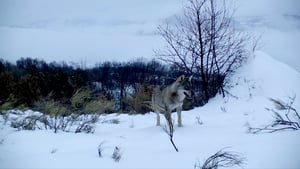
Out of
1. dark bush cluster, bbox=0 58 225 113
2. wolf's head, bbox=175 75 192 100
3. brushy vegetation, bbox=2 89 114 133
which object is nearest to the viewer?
brushy vegetation, bbox=2 89 114 133

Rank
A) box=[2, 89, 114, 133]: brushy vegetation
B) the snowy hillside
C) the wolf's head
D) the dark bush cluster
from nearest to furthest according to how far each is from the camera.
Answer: the snowy hillside → box=[2, 89, 114, 133]: brushy vegetation → the wolf's head → the dark bush cluster

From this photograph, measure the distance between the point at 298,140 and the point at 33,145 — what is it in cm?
426

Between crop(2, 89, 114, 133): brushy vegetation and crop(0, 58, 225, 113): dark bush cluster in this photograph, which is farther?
crop(0, 58, 225, 113): dark bush cluster

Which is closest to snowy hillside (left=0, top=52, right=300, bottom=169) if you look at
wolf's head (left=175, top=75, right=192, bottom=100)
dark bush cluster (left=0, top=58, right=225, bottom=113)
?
wolf's head (left=175, top=75, right=192, bottom=100)

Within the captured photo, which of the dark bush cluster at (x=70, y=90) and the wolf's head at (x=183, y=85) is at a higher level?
the wolf's head at (x=183, y=85)

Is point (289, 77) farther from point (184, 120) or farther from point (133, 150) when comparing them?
point (133, 150)

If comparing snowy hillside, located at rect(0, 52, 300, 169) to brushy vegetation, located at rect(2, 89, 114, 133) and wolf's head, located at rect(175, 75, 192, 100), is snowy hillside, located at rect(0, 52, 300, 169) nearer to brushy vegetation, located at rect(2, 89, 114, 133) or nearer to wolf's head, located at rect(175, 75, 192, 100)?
brushy vegetation, located at rect(2, 89, 114, 133)

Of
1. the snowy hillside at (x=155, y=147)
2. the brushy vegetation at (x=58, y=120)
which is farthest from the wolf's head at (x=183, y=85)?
the brushy vegetation at (x=58, y=120)

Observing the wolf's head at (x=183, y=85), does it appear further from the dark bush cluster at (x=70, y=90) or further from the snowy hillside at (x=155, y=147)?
the dark bush cluster at (x=70, y=90)

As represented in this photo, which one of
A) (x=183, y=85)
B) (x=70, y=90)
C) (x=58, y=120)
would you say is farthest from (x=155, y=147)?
(x=70, y=90)

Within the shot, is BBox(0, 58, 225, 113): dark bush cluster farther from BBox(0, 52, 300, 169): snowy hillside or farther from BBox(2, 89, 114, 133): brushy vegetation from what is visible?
BBox(0, 52, 300, 169): snowy hillside

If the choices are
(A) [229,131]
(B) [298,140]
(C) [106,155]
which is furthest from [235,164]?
(A) [229,131]

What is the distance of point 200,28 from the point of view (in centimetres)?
1457

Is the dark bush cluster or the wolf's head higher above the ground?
the wolf's head
